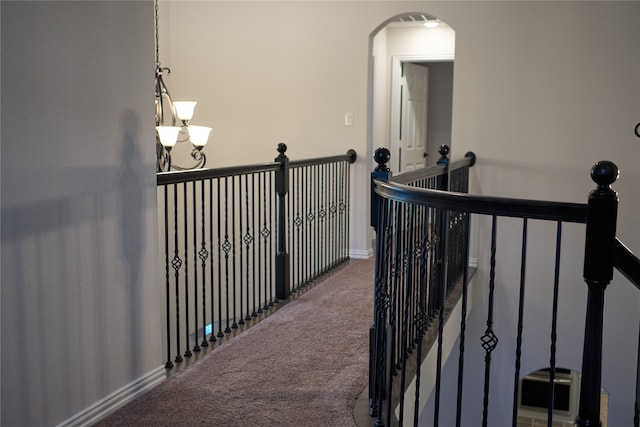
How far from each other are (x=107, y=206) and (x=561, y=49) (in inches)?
167

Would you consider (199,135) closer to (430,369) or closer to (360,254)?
(430,369)

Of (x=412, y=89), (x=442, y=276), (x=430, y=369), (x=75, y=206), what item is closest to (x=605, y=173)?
(x=442, y=276)

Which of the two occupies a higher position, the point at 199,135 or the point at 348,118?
the point at 348,118

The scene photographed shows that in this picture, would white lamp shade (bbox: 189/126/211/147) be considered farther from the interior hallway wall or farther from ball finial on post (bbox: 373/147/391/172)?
the interior hallway wall

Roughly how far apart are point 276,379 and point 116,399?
77cm

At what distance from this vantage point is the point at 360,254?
6477 mm

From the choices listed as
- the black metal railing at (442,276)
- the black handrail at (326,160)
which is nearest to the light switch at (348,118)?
the black handrail at (326,160)

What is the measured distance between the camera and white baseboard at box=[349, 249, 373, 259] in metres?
6.46

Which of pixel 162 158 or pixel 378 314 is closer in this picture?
pixel 378 314

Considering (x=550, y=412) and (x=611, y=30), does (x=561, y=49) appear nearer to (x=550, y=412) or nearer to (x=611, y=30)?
(x=611, y=30)

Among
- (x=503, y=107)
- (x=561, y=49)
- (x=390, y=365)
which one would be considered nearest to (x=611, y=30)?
(x=561, y=49)

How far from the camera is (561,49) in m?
Answer: 5.66

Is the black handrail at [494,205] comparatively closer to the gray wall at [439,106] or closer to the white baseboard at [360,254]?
the white baseboard at [360,254]

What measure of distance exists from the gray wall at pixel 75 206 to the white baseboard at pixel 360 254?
3.43 metres
